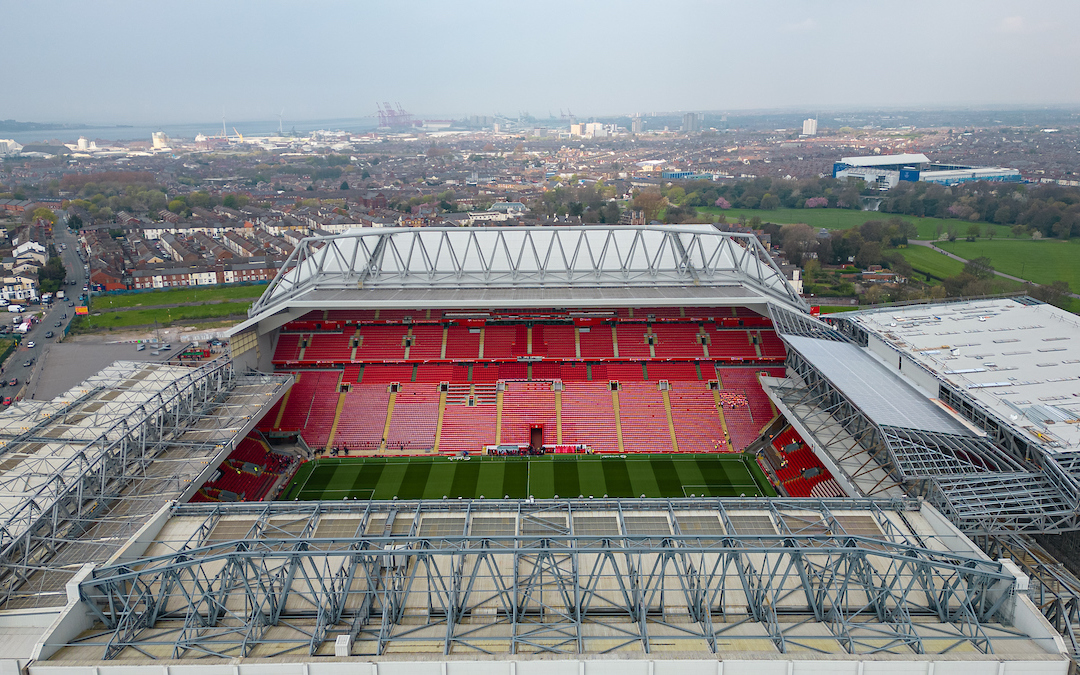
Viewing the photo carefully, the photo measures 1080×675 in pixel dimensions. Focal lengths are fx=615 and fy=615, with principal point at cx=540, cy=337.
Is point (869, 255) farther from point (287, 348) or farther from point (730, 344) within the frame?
point (287, 348)

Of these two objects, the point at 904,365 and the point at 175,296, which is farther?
the point at 175,296

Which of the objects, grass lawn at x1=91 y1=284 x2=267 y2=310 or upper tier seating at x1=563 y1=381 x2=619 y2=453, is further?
grass lawn at x1=91 y1=284 x2=267 y2=310

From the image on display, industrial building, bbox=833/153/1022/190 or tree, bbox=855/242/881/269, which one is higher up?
industrial building, bbox=833/153/1022/190

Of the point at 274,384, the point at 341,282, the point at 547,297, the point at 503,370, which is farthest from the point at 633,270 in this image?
the point at 274,384

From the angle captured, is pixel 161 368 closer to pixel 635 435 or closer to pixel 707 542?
pixel 635 435

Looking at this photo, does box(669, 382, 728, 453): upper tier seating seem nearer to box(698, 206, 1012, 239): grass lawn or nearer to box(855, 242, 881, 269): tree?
box(855, 242, 881, 269): tree

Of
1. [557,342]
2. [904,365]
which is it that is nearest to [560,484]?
[557,342]

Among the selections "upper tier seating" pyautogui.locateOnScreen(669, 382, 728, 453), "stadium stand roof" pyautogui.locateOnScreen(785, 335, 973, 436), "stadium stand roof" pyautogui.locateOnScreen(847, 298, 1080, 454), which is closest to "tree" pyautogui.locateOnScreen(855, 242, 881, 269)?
"stadium stand roof" pyautogui.locateOnScreen(847, 298, 1080, 454)
